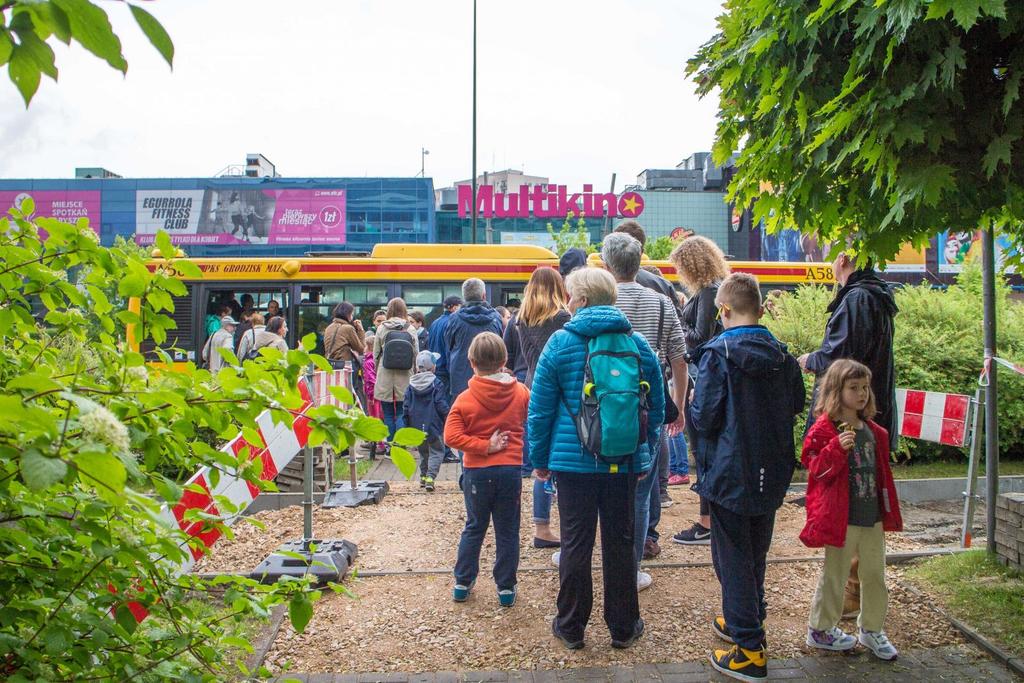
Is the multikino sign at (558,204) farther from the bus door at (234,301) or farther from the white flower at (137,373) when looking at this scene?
the white flower at (137,373)

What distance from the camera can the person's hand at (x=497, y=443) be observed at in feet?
16.6

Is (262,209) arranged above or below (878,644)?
above

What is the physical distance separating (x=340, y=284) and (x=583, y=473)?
41.3 feet

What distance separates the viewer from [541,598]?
17.2 feet

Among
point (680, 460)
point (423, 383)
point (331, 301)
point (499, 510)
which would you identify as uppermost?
point (331, 301)

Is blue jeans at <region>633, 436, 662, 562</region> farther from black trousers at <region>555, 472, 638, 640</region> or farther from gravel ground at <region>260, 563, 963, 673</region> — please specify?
black trousers at <region>555, 472, 638, 640</region>

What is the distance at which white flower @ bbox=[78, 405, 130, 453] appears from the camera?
1.54m

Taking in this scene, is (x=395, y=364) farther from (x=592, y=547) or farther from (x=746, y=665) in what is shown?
(x=746, y=665)

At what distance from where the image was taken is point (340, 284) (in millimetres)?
16266

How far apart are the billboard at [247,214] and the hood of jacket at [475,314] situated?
157 ft

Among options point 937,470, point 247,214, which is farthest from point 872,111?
point 247,214

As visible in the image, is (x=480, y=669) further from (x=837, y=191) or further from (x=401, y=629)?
(x=837, y=191)

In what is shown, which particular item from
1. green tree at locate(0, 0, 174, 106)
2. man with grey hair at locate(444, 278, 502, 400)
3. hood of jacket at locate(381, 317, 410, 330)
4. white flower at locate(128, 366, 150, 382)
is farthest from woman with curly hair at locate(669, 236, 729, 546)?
hood of jacket at locate(381, 317, 410, 330)

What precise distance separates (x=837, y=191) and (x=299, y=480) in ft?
22.4
